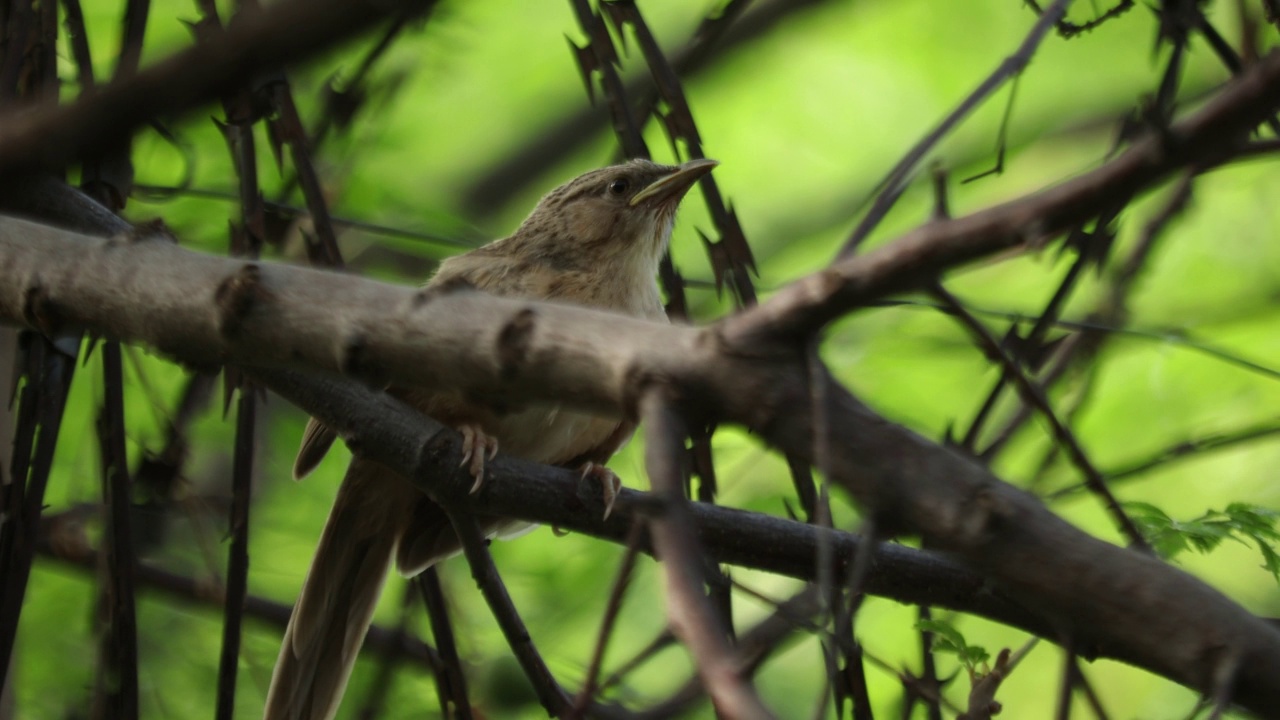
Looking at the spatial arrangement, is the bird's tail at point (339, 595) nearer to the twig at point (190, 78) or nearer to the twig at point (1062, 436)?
the twig at point (1062, 436)

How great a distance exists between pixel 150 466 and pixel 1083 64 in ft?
27.5

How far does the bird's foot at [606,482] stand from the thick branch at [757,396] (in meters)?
1.17

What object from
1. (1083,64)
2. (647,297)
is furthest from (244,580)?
(1083,64)

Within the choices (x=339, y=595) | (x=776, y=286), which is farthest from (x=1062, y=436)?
(x=339, y=595)

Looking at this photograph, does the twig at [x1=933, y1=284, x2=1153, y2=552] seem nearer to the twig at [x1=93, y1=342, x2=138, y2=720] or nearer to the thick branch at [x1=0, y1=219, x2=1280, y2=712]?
the thick branch at [x1=0, y1=219, x2=1280, y2=712]

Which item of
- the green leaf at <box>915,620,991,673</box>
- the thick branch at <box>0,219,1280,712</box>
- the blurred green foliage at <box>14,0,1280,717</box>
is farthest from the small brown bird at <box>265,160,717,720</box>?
the thick branch at <box>0,219,1280,712</box>

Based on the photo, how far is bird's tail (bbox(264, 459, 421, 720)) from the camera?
4.43 m

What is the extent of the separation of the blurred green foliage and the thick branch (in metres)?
1.45

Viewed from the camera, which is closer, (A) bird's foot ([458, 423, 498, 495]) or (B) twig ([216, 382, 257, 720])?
(A) bird's foot ([458, 423, 498, 495])

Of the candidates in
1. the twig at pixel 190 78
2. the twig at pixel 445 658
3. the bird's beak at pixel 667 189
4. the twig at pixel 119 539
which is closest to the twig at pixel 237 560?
the twig at pixel 119 539

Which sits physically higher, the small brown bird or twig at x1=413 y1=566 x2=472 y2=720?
the small brown bird

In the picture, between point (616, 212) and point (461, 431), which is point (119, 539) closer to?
point (461, 431)

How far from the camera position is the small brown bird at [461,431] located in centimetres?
447

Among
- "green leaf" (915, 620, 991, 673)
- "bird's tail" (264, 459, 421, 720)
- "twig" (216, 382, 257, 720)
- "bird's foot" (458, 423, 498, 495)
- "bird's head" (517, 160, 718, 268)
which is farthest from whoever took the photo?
"bird's head" (517, 160, 718, 268)
